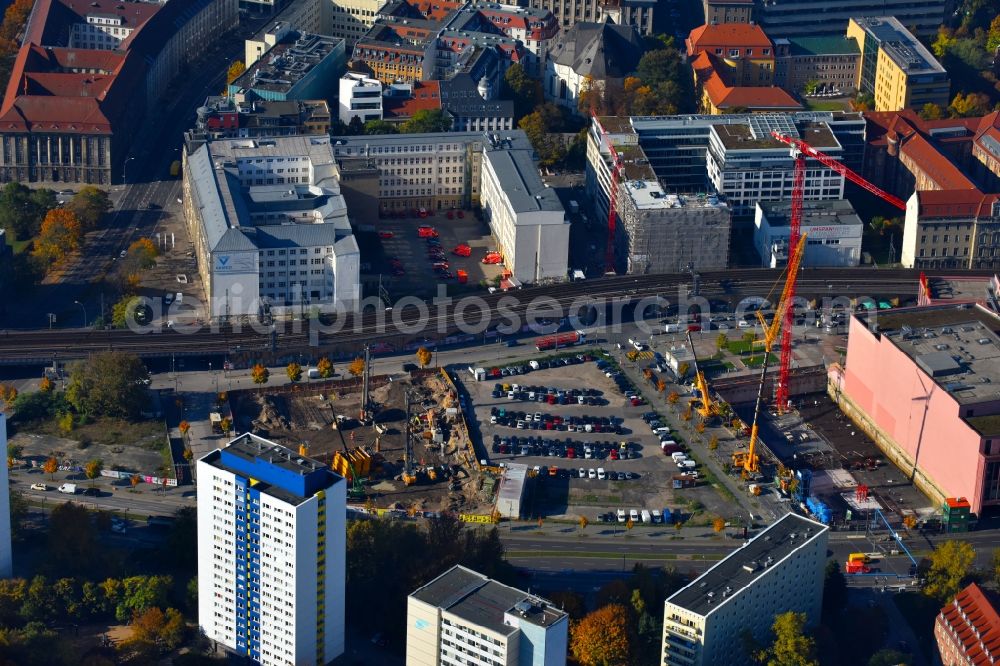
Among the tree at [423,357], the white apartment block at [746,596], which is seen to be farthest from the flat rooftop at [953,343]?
the tree at [423,357]

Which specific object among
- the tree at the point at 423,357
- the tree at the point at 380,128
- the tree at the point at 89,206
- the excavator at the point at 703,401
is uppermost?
the tree at the point at 380,128

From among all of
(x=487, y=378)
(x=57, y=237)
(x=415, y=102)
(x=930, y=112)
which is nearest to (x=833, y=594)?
(x=487, y=378)

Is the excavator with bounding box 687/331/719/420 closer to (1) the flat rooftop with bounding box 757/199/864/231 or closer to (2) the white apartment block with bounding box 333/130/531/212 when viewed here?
(1) the flat rooftop with bounding box 757/199/864/231

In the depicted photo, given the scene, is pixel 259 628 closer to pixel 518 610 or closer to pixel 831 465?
pixel 518 610

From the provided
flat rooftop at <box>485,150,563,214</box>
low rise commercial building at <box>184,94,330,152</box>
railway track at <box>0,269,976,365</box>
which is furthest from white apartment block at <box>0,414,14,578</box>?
low rise commercial building at <box>184,94,330,152</box>

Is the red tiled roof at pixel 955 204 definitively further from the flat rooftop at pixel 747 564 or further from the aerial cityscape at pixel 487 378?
the flat rooftop at pixel 747 564

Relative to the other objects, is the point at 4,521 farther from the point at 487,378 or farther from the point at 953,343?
the point at 953,343
